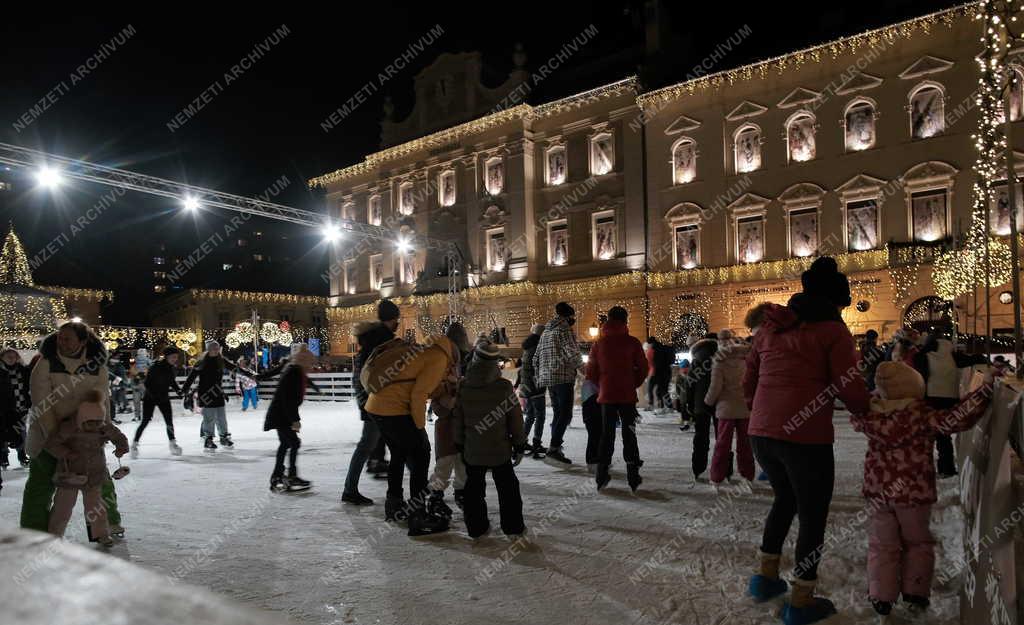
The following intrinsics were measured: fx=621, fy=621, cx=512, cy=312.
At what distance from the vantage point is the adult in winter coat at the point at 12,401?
7.48m

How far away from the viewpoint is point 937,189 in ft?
65.2

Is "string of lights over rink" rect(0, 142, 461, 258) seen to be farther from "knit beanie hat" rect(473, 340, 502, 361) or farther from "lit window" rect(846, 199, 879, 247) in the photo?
"lit window" rect(846, 199, 879, 247)

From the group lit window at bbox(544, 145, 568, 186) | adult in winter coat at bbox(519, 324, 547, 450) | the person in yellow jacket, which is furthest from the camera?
lit window at bbox(544, 145, 568, 186)

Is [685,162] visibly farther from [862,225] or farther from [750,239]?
[862,225]

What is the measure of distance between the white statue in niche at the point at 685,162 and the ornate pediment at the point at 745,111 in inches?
67.8

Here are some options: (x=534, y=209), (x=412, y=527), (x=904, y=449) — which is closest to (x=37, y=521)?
(x=412, y=527)

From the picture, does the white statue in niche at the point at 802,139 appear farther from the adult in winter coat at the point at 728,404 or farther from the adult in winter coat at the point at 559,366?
the adult in winter coat at the point at 728,404

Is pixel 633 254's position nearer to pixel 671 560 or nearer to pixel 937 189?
pixel 937 189

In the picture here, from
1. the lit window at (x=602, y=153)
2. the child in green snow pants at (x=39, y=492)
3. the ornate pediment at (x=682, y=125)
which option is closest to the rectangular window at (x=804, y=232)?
the ornate pediment at (x=682, y=125)

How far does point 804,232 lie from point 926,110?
516 cm

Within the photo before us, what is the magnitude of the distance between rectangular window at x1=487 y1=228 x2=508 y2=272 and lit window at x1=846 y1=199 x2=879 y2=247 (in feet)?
47.8

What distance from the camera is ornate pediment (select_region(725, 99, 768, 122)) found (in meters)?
22.9

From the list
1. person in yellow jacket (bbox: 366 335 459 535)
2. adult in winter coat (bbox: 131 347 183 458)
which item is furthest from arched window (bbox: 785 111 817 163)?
person in yellow jacket (bbox: 366 335 459 535)

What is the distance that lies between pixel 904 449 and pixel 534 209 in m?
26.4
